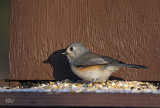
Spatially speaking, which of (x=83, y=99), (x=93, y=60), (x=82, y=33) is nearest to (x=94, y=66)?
(x=93, y=60)

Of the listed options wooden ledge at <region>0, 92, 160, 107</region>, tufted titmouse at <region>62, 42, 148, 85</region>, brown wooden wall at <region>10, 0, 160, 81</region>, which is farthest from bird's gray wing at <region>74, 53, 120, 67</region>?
wooden ledge at <region>0, 92, 160, 107</region>

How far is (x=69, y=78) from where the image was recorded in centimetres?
616

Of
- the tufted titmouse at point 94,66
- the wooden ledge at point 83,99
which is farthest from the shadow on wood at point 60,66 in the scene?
the wooden ledge at point 83,99

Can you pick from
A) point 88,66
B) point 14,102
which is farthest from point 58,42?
point 14,102

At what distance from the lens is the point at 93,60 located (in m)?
5.62

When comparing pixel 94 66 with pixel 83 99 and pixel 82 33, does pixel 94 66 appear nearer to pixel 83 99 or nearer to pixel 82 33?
pixel 82 33

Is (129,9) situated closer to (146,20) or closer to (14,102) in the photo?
(146,20)

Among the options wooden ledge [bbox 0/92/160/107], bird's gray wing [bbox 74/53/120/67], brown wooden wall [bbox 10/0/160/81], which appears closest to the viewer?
wooden ledge [bbox 0/92/160/107]

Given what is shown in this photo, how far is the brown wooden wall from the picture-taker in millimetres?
5984

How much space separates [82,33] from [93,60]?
625 millimetres

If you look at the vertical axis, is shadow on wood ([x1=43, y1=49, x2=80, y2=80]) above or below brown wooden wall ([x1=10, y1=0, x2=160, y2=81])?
below

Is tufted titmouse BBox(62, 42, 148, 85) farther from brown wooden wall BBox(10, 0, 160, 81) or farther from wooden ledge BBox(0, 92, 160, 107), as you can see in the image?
wooden ledge BBox(0, 92, 160, 107)

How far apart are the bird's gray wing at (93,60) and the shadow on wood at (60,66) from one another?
37cm

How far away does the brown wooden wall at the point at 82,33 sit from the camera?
598cm
